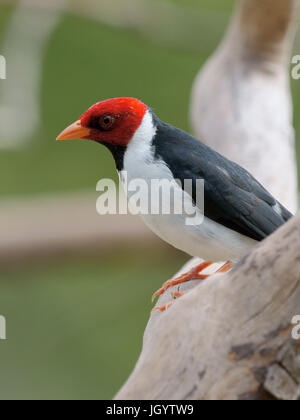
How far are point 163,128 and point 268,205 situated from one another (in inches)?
16.1

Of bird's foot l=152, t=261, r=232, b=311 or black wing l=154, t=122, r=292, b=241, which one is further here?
bird's foot l=152, t=261, r=232, b=311

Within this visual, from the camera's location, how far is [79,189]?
6.84 m

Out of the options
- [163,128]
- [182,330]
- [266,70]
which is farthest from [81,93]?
[182,330]

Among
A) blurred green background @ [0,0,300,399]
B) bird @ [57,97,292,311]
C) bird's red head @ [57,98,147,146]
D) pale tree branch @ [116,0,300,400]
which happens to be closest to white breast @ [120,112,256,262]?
bird @ [57,97,292,311]

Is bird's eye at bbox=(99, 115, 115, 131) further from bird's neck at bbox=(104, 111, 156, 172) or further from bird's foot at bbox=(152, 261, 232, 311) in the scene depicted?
bird's foot at bbox=(152, 261, 232, 311)

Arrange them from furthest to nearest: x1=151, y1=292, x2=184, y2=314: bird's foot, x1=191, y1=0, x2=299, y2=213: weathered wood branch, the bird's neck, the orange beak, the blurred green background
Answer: the blurred green background → x1=191, y1=0, x2=299, y2=213: weathered wood branch → the orange beak → the bird's neck → x1=151, y1=292, x2=184, y2=314: bird's foot

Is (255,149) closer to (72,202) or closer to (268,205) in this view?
(268,205)

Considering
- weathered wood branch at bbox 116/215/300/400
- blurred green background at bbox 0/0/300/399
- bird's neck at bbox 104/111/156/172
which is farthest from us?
blurred green background at bbox 0/0/300/399

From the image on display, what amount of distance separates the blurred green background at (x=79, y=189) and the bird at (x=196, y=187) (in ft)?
13.9

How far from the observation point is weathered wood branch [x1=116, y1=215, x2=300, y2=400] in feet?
4.65

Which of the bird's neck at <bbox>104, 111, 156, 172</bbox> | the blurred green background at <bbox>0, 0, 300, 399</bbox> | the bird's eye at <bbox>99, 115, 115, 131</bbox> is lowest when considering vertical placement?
the blurred green background at <bbox>0, 0, 300, 399</bbox>

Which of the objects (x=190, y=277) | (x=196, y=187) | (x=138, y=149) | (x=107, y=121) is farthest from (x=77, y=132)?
(x=190, y=277)

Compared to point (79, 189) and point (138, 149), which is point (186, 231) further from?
point (79, 189)

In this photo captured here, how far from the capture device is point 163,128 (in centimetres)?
216
